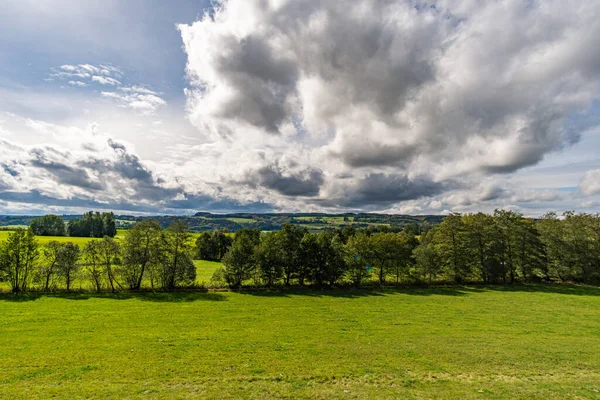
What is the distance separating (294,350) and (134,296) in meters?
35.5

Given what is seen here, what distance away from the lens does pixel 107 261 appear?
156 ft

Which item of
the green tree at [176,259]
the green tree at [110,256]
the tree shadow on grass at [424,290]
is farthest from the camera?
the green tree at [176,259]

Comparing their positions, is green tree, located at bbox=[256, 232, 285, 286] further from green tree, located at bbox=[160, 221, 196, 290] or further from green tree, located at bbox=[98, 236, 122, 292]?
green tree, located at bbox=[98, 236, 122, 292]

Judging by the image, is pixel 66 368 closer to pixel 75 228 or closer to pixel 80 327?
pixel 80 327

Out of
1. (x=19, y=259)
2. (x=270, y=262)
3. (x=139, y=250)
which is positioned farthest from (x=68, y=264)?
(x=270, y=262)

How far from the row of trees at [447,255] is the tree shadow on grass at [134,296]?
9229 mm

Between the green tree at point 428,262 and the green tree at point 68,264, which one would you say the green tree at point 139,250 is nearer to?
the green tree at point 68,264

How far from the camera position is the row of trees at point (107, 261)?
45156 millimetres

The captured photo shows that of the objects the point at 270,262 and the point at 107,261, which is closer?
the point at 107,261

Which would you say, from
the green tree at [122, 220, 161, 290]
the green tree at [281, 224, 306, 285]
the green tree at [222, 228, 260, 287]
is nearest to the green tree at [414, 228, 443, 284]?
the green tree at [281, 224, 306, 285]

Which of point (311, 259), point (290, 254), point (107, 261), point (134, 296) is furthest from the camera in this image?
point (311, 259)

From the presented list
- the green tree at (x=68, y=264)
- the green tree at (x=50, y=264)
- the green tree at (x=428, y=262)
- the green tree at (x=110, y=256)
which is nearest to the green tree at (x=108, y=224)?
the green tree at (x=50, y=264)

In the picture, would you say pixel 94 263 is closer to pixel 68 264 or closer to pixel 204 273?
pixel 68 264

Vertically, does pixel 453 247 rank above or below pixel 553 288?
above
